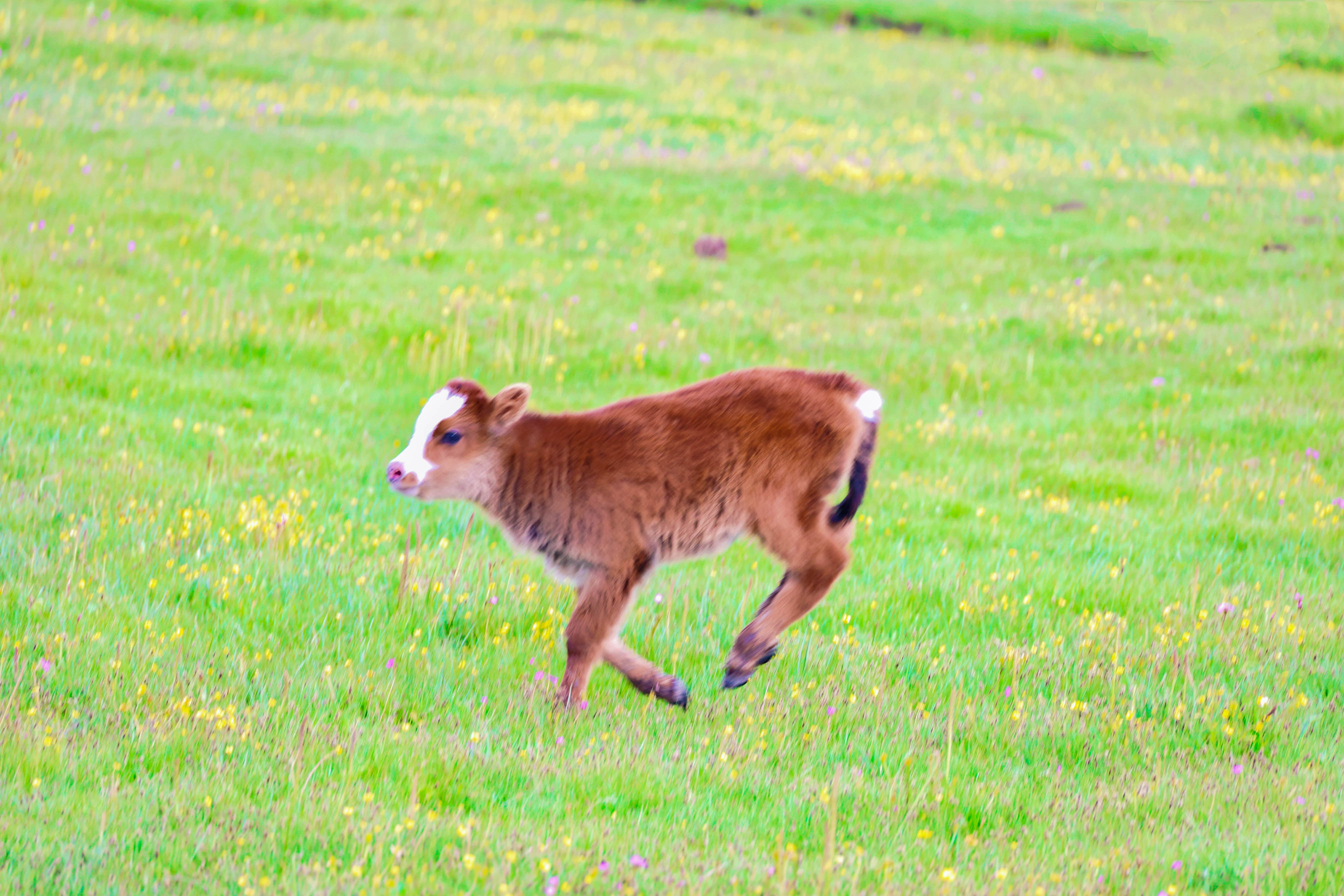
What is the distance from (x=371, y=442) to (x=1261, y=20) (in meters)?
Result: 7.74

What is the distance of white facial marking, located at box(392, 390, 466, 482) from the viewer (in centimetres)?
637

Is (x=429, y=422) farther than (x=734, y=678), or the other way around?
(x=429, y=422)

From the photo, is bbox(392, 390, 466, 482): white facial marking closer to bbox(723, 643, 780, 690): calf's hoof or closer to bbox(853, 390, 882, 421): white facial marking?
bbox(723, 643, 780, 690): calf's hoof

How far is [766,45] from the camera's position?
35719 mm

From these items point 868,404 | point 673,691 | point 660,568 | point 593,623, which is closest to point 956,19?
point 660,568

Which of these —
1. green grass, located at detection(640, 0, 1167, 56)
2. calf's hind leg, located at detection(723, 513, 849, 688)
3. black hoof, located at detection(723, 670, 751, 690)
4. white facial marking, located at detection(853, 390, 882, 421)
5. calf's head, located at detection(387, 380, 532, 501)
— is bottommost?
black hoof, located at detection(723, 670, 751, 690)

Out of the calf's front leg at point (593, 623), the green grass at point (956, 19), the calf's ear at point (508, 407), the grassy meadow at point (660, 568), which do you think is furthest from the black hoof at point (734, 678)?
the green grass at point (956, 19)

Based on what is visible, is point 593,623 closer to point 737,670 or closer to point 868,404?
point 737,670

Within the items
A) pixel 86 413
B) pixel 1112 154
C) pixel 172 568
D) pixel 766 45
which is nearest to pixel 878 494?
pixel 172 568

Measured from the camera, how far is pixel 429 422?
21.0 feet

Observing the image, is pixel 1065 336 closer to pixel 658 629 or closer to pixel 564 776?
pixel 658 629

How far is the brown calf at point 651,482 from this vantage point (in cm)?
633

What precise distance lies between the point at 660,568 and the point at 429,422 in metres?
2.56

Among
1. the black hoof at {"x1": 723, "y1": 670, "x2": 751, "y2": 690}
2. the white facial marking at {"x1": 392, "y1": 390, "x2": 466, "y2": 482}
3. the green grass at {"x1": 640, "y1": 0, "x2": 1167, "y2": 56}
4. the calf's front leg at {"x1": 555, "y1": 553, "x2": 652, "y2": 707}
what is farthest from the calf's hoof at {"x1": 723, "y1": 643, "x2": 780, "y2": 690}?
the green grass at {"x1": 640, "y1": 0, "x2": 1167, "y2": 56}
